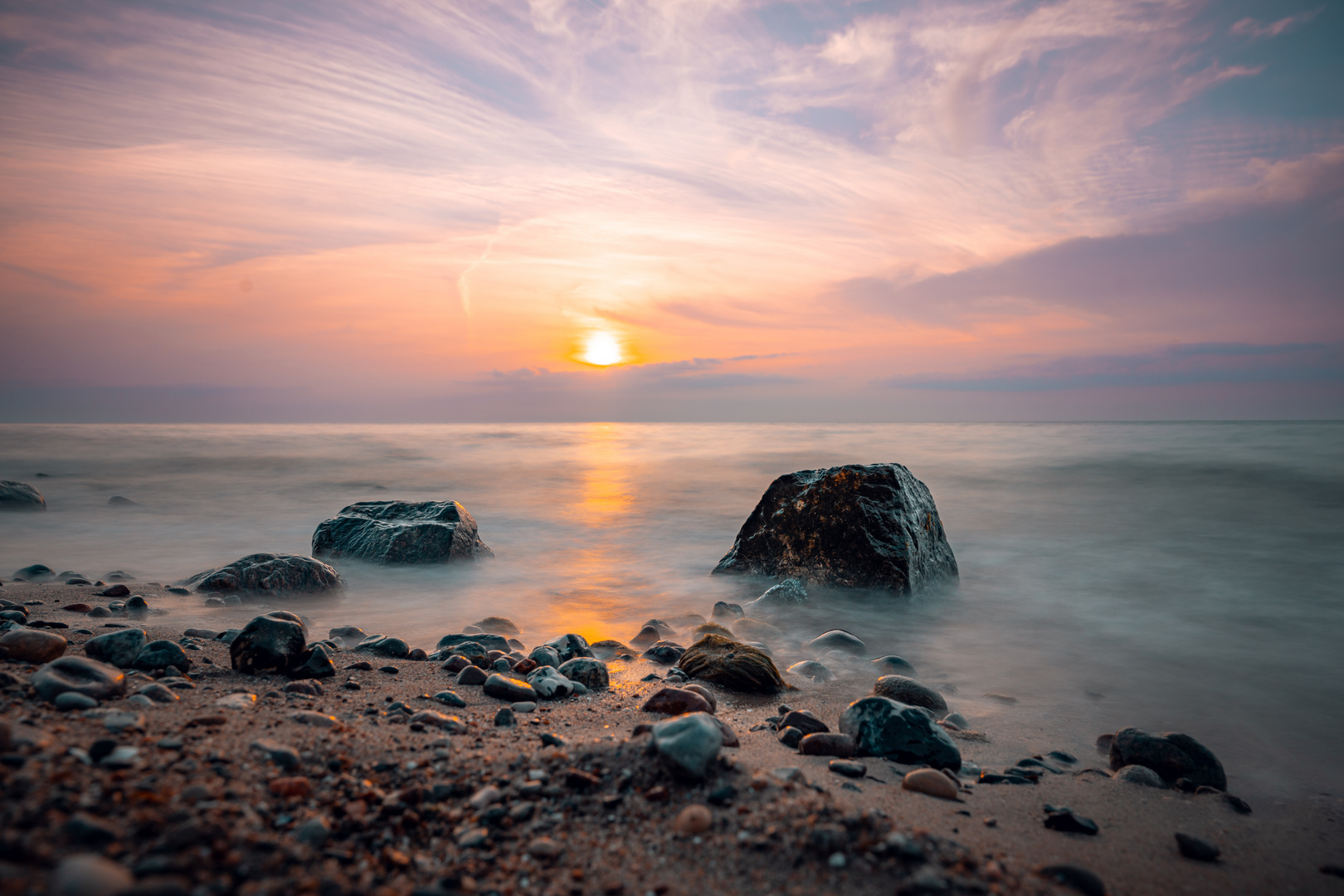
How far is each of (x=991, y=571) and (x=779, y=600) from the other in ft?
11.9

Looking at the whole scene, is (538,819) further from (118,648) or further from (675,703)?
(118,648)

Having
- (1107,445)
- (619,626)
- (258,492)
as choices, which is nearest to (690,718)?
(619,626)

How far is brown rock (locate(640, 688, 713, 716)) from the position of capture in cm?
303

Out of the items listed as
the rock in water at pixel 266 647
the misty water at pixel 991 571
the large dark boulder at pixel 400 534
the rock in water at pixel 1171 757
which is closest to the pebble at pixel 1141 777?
the rock in water at pixel 1171 757

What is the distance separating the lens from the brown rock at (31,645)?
2.65 meters

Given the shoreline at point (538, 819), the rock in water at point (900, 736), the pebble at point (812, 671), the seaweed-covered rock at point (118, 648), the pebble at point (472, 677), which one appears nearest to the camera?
the shoreline at point (538, 819)

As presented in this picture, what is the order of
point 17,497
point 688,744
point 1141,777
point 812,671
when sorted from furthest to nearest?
point 17,497, point 812,671, point 1141,777, point 688,744

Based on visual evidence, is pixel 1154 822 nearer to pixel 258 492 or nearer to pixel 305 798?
pixel 305 798

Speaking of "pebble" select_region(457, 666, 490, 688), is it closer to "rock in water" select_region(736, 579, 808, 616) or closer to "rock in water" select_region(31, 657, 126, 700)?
"rock in water" select_region(31, 657, 126, 700)

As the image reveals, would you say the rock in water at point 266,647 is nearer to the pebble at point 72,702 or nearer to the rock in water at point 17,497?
the pebble at point 72,702

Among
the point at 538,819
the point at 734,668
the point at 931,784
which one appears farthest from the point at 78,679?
the point at 931,784

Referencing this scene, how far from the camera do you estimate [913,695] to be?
3473 millimetres

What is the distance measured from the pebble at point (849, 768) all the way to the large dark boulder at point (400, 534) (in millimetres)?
5920

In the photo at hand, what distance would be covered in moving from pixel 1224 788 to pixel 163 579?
27.8 ft
